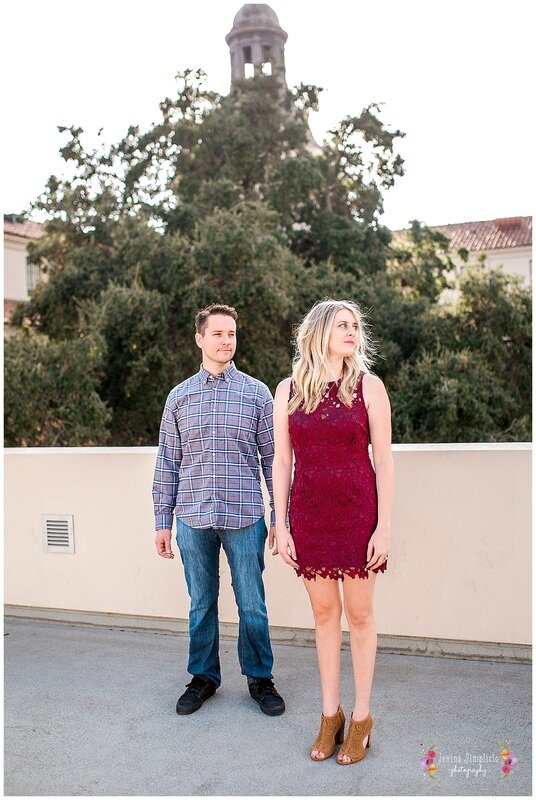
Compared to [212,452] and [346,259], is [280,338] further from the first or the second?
[212,452]

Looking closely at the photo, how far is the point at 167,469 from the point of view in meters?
3.49

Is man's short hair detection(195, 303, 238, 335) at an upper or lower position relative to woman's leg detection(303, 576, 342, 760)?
upper

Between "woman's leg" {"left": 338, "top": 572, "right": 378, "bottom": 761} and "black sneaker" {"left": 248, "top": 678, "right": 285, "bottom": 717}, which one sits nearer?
"woman's leg" {"left": 338, "top": 572, "right": 378, "bottom": 761}

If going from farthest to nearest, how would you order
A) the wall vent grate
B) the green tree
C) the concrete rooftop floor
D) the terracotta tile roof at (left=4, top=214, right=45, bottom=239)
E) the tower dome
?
→ the tower dome < the terracotta tile roof at (left=4, top=214, right=45, bottom=239) < the green tree < the wall vent grate < the concrete rooftop floor

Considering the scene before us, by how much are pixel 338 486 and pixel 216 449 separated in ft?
2.41

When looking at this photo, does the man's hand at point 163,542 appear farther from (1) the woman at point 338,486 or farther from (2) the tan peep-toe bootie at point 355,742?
(2) the tan peep-toe bootie at point 355,742

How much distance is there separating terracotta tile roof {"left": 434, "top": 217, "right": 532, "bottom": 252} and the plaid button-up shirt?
3254cm

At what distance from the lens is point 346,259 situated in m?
19.2

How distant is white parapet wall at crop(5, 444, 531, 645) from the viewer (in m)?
3.95

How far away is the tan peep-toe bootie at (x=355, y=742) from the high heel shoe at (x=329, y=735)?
0.05 meters

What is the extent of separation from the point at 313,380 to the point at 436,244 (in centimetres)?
1886

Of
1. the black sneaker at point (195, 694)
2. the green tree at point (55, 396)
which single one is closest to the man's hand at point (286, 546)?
the black sneaker at point (195, 694)

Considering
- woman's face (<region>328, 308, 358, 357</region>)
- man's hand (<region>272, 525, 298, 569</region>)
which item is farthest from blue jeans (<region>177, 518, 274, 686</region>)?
woman's face (<region>328, 308, 358, 357</region>)

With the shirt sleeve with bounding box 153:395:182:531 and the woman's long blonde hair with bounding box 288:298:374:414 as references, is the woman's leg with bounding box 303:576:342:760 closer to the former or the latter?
the woman's long blonde hair with bounding box 288:298:374:414
